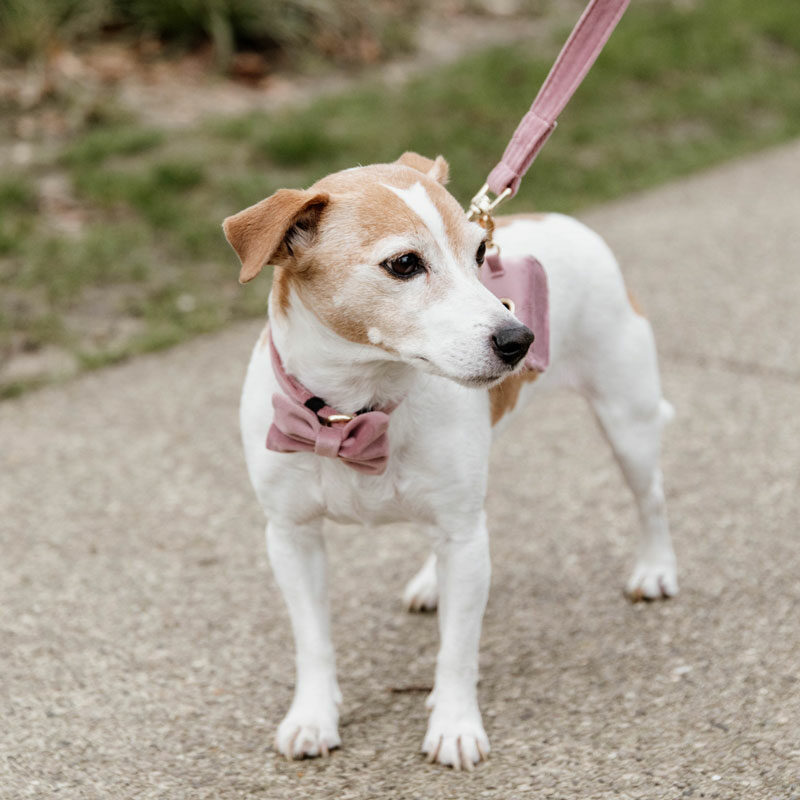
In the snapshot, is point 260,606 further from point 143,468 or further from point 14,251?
point 14,251

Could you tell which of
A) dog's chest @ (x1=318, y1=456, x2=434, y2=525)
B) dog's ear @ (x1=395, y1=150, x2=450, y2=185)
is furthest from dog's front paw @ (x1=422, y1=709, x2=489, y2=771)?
dog's ear @ (x1=395, y1=150, x2=450, y2=185)

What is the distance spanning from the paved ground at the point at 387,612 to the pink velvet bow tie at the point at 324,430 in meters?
0.84

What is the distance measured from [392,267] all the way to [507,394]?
72 cm

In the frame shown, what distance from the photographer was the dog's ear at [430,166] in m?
3.10

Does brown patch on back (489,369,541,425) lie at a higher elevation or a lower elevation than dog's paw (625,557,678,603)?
higher

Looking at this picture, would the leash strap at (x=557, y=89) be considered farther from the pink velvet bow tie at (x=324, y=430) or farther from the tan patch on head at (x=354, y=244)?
the pink velvet bow tie at (x=324, y=430)

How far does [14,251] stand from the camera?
640 centimetres

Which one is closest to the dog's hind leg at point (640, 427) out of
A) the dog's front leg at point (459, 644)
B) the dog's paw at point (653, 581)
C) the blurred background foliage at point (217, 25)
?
the dog's paw at point (653, 581)

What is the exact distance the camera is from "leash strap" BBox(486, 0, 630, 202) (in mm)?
3254

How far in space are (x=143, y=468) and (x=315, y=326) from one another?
222 centimetres

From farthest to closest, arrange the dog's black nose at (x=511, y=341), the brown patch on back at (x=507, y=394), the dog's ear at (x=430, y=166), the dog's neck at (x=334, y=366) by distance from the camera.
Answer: the brown patch on back at (x=507, y=394)
the dog's ear at (x=430, y=166)
the dog's neck at (x=334, y=366)
the dog's black nose at (x=511, y=341)

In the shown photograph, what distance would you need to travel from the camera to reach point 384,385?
9.58ft

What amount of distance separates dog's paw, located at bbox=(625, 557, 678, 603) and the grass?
2876mm

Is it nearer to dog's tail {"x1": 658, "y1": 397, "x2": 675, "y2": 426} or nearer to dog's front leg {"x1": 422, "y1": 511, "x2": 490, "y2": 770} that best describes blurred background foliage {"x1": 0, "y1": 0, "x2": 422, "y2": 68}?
dog's tail {"x1": 658, "y1": 397, "x2": 675, "y2": 426}
